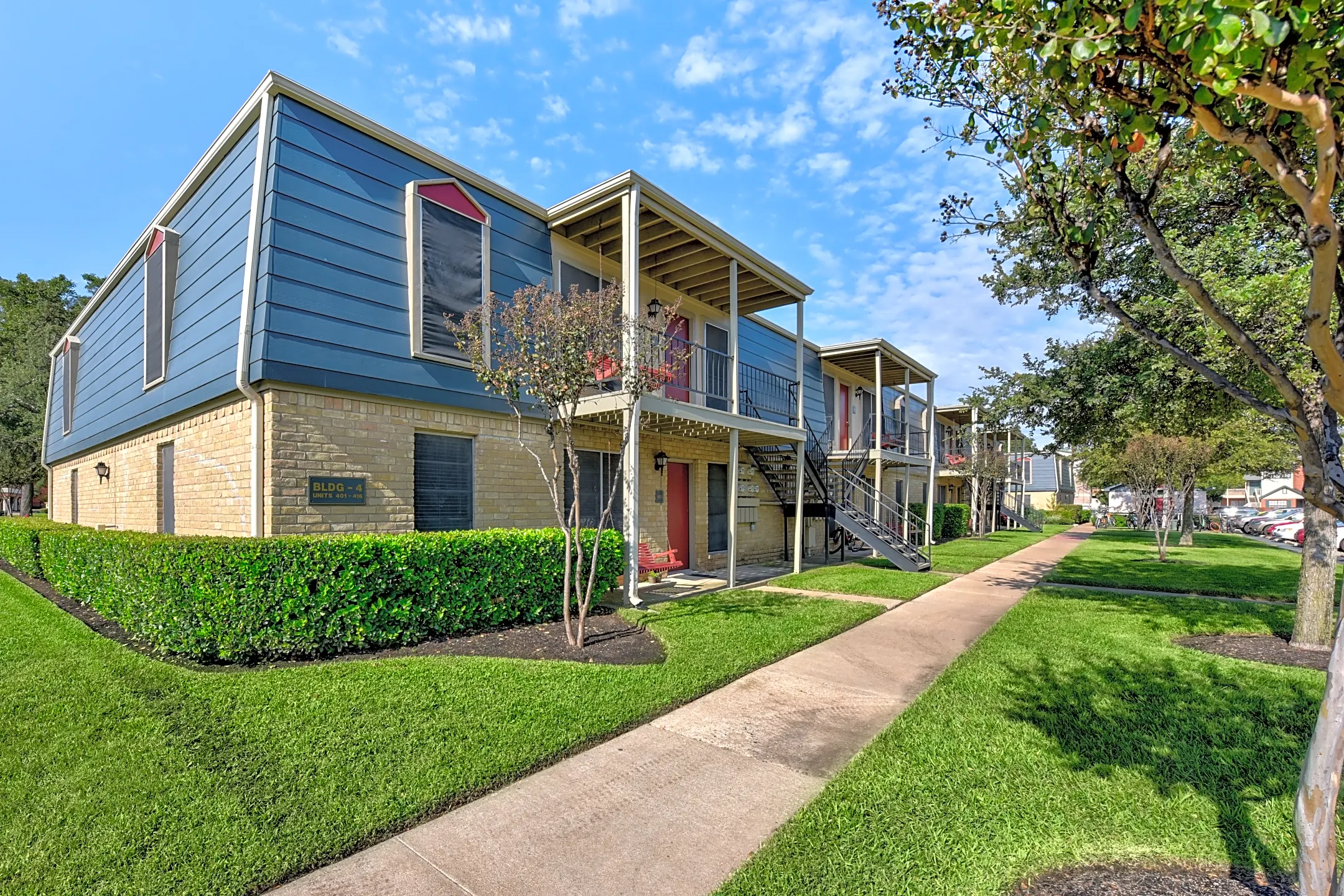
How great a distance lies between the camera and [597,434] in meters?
10.1

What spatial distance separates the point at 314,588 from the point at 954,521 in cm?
2347

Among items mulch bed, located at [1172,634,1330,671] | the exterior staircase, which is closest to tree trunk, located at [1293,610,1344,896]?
mulch bed, located at [1172,634,1330,671]

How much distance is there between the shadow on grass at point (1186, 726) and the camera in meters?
3.49

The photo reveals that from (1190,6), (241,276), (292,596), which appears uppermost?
(241,276)

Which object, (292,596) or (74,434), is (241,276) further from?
(74,434)

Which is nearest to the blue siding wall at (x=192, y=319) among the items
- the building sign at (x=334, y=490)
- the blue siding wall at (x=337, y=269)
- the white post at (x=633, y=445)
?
the blue siding wall at (x=337, y=269)

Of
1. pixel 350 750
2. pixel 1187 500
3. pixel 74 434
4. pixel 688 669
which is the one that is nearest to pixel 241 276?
pixel 350 750

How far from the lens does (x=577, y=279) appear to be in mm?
10078

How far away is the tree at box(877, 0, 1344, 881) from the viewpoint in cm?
194

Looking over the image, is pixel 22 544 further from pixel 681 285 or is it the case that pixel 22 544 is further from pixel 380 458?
pixel 681 285

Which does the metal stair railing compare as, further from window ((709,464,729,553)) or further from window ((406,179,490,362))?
window ((406,179,490,362))

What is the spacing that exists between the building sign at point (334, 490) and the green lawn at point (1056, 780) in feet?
19.4

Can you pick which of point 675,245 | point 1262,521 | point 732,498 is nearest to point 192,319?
point 675,245

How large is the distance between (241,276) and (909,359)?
53.4 ft
